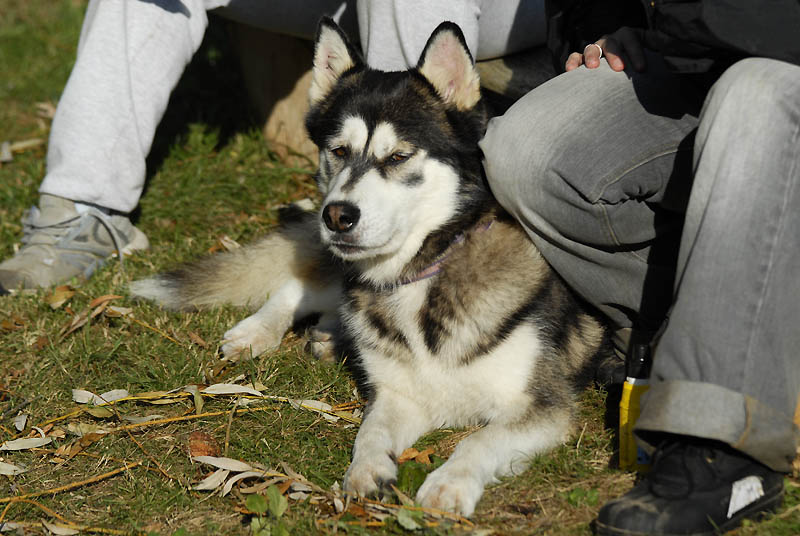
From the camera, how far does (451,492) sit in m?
2.29

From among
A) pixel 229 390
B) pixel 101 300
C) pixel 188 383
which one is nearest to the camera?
pixel 229 390

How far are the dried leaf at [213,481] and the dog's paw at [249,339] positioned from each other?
83cm

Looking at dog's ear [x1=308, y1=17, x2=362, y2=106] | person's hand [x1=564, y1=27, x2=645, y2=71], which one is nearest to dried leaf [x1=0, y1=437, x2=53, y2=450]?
dog's ear [x1=308, y1=17, x2=362, y2=106]

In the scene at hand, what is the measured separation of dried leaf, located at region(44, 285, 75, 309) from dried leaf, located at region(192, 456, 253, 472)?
1.52 meters

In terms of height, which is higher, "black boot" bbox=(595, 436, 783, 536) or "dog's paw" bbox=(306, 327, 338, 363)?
"black boot" bbox=(595, 436, 783, 536)

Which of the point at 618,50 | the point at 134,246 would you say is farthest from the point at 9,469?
the point at 618,50

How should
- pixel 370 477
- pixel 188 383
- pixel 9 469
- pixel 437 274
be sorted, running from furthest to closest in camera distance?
pixel 188 383
pixel 437 274
pixel 9 469
pixel 370 477

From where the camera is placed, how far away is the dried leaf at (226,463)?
253cm

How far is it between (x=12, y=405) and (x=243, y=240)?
1.65 meters

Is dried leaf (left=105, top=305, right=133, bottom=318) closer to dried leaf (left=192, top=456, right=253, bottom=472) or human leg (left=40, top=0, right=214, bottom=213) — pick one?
human leg (left=40, top=0, right=214, bottom=213)

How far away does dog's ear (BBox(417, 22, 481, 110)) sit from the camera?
9.13ft

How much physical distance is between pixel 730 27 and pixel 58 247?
3.21 meters

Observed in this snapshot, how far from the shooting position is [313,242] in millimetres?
3852

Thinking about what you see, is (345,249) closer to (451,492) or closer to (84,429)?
(451,492)
